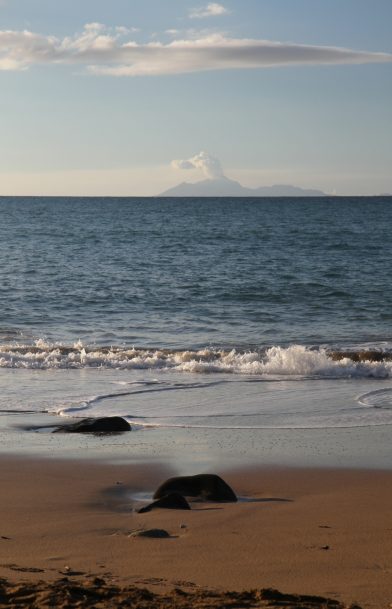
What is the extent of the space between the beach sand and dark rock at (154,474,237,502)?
0.15 metres

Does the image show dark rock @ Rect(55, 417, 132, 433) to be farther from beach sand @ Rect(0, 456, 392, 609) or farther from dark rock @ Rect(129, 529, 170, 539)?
dark rock @ Rect(129, 529, 170, 539)

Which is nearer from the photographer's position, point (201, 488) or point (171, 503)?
point (171, 503)

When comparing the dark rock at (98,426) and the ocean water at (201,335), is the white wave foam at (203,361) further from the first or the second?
the dark rock at (98,426)

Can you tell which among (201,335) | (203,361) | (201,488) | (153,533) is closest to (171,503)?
(201,488)

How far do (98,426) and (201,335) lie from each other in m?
11.0

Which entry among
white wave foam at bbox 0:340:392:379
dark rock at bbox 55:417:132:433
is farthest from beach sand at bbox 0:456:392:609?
white wave foam at bbox 0:340:392:379

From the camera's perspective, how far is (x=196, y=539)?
6543 mm

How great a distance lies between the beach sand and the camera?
17.7 feet

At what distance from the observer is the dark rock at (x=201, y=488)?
304 inches

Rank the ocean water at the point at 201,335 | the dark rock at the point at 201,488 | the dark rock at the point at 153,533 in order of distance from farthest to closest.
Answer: the ocean water at the point at 201,335 < the dark rock at the point at 201,488 < the dark rock at the point at 153,533

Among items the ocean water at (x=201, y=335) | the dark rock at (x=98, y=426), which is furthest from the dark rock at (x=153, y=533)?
the ocean water at (x=201, y=335)

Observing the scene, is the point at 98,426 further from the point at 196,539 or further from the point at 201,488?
the point at 196,539

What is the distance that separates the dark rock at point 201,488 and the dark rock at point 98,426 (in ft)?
9.75

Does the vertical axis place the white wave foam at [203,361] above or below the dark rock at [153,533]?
below
